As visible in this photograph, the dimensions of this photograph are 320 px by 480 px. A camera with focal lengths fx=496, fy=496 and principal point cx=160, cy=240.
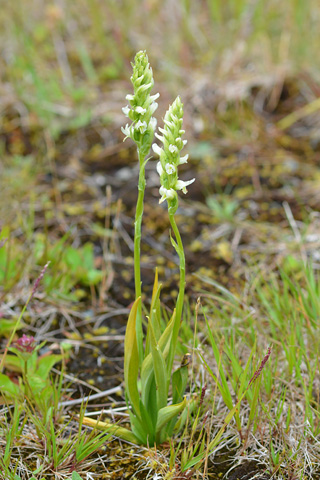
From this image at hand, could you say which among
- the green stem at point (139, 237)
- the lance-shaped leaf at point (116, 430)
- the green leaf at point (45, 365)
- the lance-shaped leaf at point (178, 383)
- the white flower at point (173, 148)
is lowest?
the lance-shaped leaf at point (116, 430)

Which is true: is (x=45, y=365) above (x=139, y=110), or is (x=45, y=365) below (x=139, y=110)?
below

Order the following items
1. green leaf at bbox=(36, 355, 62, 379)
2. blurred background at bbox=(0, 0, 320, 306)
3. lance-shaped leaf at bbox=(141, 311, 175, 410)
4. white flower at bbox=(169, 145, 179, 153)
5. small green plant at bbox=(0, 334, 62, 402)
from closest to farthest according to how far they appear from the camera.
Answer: white flower at bbox=(169, 145, 179, 153) < lance-shaped leaf at bbox=(141, 311, 175, 410) < small green plant at bbox=(0, 334, 62, 402) < green leaf at bbox=(36, 355, 62, 379) < blurred background at bbox=(0, 0, 320, 306)

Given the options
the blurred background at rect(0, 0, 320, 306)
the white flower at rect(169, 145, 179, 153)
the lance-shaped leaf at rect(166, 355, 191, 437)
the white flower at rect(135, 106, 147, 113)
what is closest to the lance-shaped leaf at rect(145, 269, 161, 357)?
the lance-shaped leaf at rect(166, 355, 191, 437)

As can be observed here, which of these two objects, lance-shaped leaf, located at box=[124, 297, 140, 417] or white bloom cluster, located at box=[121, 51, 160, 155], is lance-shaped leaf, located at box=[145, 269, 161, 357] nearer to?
lance-shaped leaf, located at box=[124, 297, 140, 417]

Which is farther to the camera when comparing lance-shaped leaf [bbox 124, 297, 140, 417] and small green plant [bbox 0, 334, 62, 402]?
small green plant [bbox 0, 334, 62, 402]

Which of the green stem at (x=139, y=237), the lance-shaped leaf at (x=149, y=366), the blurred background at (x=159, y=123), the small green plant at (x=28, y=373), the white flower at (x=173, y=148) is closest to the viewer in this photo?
the white flower at (x=173, y=148)

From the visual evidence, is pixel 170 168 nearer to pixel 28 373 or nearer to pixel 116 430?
pixel 116 430

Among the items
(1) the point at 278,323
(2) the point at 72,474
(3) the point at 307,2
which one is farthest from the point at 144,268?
(3) the point at 307,2

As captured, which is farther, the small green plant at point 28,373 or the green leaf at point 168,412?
the small green plant at point 28,373

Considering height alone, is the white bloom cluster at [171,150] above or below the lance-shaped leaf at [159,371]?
above

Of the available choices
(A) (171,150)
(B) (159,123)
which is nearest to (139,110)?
(A) (171,150)

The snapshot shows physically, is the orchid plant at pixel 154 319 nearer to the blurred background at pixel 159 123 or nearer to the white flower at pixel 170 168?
the white flower at pixel 170 168

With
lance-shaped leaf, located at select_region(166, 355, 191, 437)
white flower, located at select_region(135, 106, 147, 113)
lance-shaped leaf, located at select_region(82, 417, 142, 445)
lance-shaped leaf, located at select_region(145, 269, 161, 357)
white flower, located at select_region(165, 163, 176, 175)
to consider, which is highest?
white flower, located at select_region(135, 106, 147, 113)

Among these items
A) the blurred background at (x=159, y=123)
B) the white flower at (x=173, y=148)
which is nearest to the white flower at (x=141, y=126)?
the white flower at (x=173, y=148)
